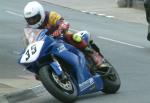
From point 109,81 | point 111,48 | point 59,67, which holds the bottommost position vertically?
point 111,48

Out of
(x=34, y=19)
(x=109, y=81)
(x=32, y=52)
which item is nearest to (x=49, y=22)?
(x=34, y=19)

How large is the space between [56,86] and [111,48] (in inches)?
355

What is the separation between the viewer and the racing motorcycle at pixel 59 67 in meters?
9.75

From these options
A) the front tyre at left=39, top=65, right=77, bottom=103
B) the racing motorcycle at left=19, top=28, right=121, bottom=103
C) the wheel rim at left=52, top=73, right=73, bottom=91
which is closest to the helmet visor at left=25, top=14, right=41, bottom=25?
the racing motorcycle at left=19, top=28, right=121, bottom=103

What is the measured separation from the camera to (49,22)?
1037 centimetres

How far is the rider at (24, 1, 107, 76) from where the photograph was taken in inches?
400

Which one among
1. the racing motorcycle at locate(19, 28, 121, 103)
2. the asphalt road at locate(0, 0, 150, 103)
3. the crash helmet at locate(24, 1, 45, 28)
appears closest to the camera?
the racing motorcycle at locate(19, 28, 121, 103)

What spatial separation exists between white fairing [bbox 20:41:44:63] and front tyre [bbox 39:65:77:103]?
22cm

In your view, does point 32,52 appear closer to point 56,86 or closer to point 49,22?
point 56,86

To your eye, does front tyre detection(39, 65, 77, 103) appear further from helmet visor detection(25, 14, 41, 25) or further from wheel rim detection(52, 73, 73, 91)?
helmet visor detection(25, 14, 41, 25)

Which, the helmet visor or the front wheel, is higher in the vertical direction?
the helmet visor

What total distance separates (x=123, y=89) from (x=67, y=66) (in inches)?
64.2

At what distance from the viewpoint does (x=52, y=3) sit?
37312mm

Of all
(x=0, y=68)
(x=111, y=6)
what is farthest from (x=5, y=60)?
(x=111, y=6)
